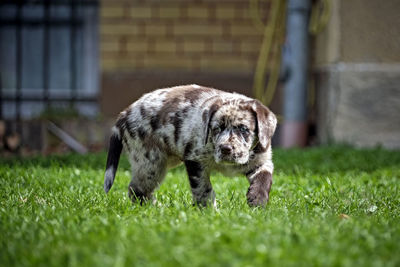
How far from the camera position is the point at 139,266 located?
9.93 ft

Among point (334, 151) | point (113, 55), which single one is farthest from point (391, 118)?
point (113, 55)

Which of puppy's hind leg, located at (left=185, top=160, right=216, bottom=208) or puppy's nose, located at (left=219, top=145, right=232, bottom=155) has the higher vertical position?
puppy's nose, located at (left=219, top=145, right=232, bottom=155)

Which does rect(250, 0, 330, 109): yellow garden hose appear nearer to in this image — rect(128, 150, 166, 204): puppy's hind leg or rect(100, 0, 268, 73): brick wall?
rect(100, 0, 268, 73): brick wall

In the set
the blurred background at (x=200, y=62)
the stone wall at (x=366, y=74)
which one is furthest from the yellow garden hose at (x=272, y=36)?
the stone wall at (x=366, y=74)

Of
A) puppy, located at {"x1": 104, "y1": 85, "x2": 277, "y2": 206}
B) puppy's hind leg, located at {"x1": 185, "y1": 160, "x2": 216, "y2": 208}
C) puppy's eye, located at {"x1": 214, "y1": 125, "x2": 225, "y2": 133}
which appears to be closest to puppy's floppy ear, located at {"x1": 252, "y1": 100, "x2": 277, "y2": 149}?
puppy, located at {"x1": 104, "y1": 85, "x2": 277, "y2": 206}

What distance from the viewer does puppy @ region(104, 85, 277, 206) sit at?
481cm

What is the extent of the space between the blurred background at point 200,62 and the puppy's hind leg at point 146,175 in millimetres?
4388

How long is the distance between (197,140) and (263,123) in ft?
1.78

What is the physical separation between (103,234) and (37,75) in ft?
28.5

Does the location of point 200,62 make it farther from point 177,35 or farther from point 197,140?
point 197,140

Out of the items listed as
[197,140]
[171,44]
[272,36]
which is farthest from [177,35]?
[197,140]

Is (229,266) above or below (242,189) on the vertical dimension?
above

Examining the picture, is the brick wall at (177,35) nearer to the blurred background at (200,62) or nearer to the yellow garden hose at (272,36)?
the blurred background at (200,62)

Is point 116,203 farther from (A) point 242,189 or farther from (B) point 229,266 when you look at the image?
(B) point 229,266
